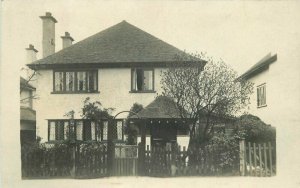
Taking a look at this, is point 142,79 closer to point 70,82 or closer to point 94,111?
point 94,111

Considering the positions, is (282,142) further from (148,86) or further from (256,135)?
(148,86)

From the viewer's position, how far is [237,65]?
46.8ft

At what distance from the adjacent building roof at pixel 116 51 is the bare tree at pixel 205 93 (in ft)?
12.0

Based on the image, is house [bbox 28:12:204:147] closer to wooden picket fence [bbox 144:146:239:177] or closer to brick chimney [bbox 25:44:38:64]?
brick chimney [bbox 25:44:38:64]

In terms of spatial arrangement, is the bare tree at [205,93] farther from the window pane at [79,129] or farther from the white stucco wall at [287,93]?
the window pane at [79,129]

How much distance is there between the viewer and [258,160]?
41.3 feet

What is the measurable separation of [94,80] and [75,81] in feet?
2.81

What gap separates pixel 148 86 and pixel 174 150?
609 cm

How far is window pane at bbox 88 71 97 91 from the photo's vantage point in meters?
18.7


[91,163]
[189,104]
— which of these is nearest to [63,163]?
[91,163]

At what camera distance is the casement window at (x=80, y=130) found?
59.3ft

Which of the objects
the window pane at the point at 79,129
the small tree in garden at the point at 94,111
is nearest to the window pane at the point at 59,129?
the window pane at the point at 79,129

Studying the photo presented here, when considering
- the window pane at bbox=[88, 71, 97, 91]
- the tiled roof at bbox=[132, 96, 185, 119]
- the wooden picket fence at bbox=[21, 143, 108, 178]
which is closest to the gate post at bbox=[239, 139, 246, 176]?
the tiled roof at bbox=[132, 96, 185, 119]

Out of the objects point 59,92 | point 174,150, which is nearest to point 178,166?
point 174,150
